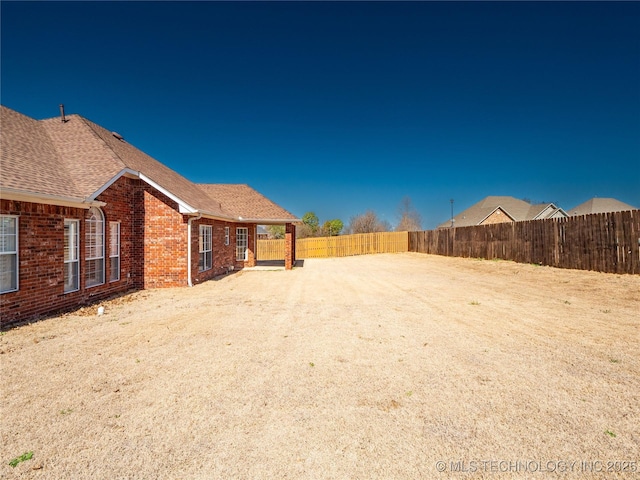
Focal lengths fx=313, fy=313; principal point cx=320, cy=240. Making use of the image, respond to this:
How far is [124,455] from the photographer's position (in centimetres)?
260

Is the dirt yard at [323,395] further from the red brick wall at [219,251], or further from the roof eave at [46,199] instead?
the red brick wall at [219,251]

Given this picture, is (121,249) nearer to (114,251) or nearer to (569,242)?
(114,251)

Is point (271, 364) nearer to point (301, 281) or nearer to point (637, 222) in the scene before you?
point (301, 281)

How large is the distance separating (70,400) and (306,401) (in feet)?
8.54

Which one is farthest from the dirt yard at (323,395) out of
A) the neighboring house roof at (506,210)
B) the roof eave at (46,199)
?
the neighboring house roof at (506,210)

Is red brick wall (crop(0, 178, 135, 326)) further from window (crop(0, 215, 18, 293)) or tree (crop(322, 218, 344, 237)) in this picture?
tree (crop(322, 218, 344, 237))

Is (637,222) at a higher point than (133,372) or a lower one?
higher

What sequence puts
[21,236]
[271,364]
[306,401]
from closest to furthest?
[306,401]
[271,364]
[21,236]

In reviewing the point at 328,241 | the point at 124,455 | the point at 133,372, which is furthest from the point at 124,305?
the point at 328,241

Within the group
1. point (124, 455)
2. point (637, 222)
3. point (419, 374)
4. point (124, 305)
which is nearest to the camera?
point (124, 455)

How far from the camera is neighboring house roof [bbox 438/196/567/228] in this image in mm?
32531

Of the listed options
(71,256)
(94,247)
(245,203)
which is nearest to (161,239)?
(94,247)

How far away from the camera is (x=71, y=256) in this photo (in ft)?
25.8

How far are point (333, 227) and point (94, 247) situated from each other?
141ft
